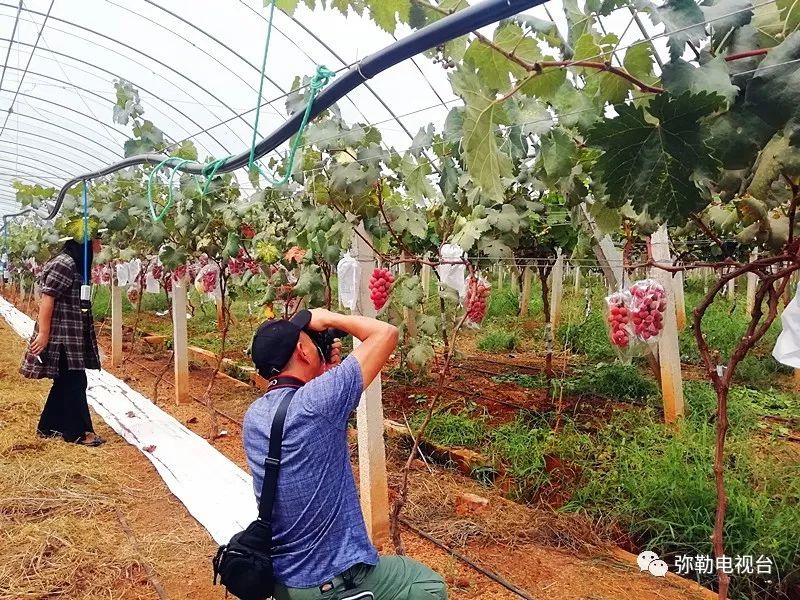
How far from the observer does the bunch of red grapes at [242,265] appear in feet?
16.4

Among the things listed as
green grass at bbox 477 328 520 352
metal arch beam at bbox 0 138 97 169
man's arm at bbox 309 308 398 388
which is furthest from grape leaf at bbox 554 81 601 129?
metal arch beam at bbox 0 138 97 169

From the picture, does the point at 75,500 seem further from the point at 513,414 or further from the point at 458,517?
the point at 513,414

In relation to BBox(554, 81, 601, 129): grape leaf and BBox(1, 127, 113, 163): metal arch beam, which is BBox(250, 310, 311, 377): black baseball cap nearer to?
BBox(554, 81, 601, 129): grape leaf

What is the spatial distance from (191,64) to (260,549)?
7361 millimetres

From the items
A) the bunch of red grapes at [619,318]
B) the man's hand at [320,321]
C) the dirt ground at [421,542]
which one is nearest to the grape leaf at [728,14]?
the man's hand at [320,321]

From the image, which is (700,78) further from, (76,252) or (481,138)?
(76,252)

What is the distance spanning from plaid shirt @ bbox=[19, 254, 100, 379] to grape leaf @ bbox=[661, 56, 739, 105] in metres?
4.44

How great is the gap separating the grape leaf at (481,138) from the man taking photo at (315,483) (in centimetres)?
65

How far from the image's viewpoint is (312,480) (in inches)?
65.4

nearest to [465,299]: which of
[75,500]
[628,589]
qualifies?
[628,589]

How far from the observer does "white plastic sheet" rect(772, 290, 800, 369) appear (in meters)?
1.47

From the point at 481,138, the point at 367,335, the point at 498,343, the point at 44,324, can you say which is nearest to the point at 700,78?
the point at 481,138

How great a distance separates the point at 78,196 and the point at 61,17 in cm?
281

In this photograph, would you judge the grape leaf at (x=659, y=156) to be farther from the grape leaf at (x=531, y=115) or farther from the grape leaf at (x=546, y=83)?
the grape leaf at (x=531, y=115)
